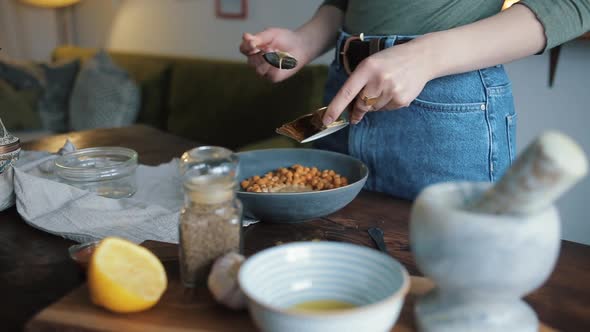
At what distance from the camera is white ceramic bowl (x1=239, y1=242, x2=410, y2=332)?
2.02ft

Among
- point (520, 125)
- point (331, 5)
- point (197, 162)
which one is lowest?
point (520, 125)

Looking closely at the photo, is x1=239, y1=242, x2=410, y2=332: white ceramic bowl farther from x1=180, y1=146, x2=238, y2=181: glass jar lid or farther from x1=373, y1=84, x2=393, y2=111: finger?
x1=373, y1=84, x2=393, y2=111: finger

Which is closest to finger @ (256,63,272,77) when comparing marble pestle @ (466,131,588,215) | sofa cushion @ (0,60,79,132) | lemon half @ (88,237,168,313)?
lemon half @ (88,237,168,313)

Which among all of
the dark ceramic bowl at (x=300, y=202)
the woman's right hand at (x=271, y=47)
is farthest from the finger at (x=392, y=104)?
the woman's right hand at (x=271, y=47)

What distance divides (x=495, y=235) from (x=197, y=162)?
15.1 inches

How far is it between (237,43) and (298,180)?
8.03 feet

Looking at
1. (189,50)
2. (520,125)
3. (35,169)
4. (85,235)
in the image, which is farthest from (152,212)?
(189,50)

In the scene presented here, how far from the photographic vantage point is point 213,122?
3117 mm

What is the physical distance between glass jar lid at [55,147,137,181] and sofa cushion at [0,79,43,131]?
250cm

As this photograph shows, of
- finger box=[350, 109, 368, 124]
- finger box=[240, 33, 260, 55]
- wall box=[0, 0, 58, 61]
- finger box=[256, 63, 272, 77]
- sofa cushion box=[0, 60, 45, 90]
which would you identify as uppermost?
finger box=[240, 33, 260, 55]

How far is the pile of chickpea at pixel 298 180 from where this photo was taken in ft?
3.49

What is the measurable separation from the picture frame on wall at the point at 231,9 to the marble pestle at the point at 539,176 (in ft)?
9.54

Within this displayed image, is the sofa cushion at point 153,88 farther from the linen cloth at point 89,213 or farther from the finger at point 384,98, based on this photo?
the finger at point 384,98

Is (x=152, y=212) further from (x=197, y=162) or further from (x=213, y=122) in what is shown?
(x=213, y=122)
